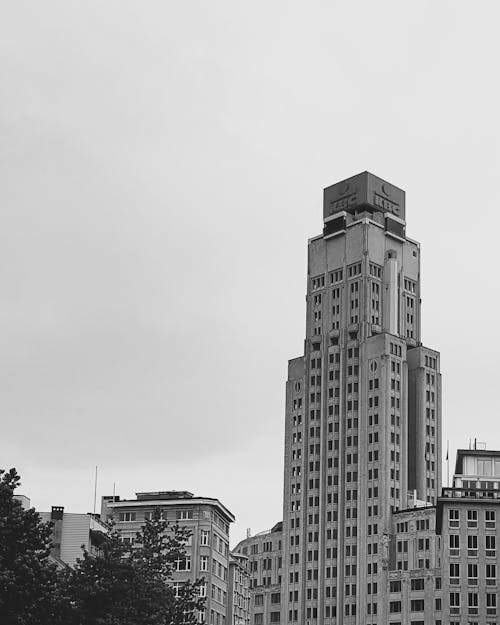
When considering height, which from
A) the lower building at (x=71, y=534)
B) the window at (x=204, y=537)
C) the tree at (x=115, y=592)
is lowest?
the tree at (x=115, y=592)

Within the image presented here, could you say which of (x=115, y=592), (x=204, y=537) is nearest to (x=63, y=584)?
(x=115, y=592)

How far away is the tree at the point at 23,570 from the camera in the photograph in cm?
7881

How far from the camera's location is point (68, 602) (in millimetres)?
83438

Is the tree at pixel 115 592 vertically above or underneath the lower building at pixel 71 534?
underneath

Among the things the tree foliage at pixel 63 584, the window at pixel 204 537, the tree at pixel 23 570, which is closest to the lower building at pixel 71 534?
the window at pixel 204 537

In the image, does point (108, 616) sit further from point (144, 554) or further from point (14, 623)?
point (144, 554)

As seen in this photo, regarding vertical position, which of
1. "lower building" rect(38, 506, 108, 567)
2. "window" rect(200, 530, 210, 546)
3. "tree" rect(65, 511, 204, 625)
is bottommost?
"tree" rect(65, 511, 204, 625)

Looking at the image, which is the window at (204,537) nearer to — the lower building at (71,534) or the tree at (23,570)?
the lower building at (71,534)

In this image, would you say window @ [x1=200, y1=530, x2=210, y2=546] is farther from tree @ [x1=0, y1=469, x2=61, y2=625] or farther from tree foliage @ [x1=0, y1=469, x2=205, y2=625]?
tree @ [x1=0, y1=469, x2=61, y2=625]

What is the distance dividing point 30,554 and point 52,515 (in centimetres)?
7050

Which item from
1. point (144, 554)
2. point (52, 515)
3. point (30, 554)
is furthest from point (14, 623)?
point (52, 515)

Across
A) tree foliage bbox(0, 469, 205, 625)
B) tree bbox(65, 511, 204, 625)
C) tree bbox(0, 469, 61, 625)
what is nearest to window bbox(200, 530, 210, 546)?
tree foliage bbox(0, 469, 205, 625)

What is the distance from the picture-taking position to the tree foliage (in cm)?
7938

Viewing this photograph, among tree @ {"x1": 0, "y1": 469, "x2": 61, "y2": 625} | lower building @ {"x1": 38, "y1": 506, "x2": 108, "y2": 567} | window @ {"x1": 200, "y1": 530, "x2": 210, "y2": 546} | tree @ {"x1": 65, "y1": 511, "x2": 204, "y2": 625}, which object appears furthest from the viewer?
window @ {"x1": 200, "y1": 530, "x2": 210, "y2": 546}
